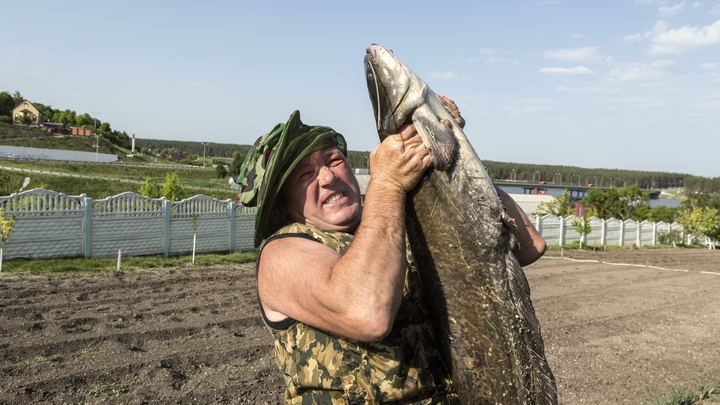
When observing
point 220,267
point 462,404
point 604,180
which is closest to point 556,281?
point 220,267

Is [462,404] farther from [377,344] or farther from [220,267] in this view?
[220,267]

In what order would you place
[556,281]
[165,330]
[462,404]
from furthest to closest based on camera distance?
[556,281] < [165,330] < [462,404]

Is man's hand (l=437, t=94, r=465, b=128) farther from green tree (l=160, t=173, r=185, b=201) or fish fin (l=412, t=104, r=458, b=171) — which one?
green tree (l=160, t=173, r=185, b=201)

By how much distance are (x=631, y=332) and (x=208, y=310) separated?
698 centimetres

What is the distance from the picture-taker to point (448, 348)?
1998 mm

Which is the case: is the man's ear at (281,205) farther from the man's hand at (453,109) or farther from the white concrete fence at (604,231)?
the white concrete fence at (604,231)

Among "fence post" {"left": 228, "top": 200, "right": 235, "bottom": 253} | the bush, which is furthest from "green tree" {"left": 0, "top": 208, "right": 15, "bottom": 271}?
the bush

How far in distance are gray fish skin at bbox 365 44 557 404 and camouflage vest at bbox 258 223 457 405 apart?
3.8 inches

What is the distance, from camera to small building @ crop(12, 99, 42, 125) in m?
106

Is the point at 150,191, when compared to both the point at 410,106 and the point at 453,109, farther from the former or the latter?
the point at 410,106

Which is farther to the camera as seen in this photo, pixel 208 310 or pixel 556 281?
pixel 556 281

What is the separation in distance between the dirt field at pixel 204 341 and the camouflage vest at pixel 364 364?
4182mm

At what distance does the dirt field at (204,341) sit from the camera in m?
6.09

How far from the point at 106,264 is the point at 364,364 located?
13202 millimetres
